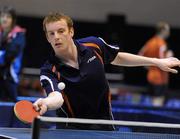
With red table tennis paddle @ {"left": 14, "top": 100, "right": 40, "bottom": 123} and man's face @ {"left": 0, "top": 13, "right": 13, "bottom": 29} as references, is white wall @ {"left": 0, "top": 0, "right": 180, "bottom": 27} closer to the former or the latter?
man's face @ {"left": 0, "top": 13, "right": 13, "bottom": 29}

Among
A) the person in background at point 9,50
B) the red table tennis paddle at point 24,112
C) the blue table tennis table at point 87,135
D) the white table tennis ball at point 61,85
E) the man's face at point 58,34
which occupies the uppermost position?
the man's face at point 58,34

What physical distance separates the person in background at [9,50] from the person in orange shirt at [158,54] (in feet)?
9.87

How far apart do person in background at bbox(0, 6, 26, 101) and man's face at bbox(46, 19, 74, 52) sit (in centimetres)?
292

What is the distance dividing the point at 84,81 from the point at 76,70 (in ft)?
0.28

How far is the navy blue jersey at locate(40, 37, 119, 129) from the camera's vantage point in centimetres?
375

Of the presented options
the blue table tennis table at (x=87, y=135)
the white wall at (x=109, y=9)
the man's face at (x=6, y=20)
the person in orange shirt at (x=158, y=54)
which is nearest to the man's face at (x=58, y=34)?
the blue table tennis table at (x=87, y=135)

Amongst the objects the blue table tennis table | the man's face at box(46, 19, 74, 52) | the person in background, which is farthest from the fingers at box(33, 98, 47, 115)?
the person in background

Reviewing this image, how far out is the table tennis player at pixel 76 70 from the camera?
3641mm

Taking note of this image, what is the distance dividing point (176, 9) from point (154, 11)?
0.47 metres

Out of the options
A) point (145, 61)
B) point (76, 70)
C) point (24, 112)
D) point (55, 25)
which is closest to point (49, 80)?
point (76, 70)

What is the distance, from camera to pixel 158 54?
30.2 ft

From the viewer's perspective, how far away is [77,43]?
12.7ft

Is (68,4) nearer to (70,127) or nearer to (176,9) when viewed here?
(176,9)

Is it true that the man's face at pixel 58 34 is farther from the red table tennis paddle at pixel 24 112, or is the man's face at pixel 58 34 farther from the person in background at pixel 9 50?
the person in background at pixel 9 50
